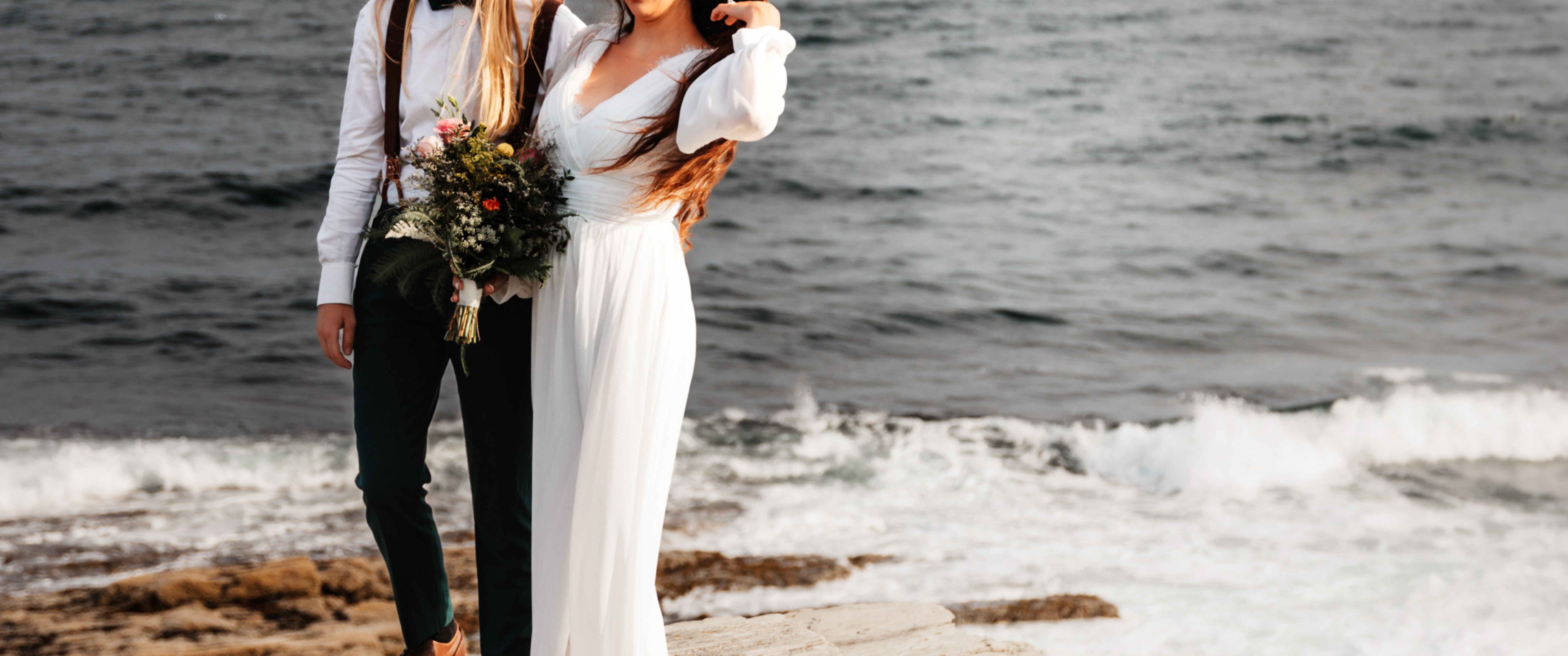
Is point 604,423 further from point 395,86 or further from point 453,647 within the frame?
point 395,86

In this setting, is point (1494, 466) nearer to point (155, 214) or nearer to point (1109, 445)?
point (1109, 445)

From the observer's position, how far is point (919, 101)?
59.2 ft

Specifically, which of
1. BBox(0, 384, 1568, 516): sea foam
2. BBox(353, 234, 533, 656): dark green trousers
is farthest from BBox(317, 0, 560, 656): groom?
BBox(0, 384, 1568, 516): sea foam

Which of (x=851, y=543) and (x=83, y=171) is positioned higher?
(x=83, y=171)

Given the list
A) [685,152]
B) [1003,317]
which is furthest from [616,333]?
[1003,317]

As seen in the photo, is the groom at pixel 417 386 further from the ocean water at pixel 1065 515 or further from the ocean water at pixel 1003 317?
the ocean water at pixel 1065 515

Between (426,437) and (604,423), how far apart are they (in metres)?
0.42

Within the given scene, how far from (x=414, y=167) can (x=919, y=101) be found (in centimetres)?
1646

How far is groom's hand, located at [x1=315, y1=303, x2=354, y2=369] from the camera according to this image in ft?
7.52

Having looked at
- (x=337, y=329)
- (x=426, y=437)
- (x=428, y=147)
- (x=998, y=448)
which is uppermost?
(x=428, y=147)

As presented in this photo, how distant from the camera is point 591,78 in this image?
230 centimetres

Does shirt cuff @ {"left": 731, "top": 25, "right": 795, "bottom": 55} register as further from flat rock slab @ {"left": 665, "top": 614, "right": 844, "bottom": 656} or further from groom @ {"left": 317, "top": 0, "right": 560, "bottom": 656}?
flat rock slab @ {"left": 665, "top": 614, "right": 844, "bottom": 656}

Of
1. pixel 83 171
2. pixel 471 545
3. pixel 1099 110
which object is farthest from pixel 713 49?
pixel 1099 110

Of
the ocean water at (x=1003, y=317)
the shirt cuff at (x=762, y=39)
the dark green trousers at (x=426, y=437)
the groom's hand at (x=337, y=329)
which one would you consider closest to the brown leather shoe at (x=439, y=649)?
the dark green trousers at (x=426, y=437)
